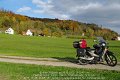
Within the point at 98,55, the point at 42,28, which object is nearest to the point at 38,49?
the point at 98,55

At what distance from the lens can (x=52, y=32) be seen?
587 feet

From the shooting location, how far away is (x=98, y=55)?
58.5ft

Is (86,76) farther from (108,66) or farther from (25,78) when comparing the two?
(108,66)

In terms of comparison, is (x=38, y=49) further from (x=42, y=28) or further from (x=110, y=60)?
(x=42, y=28)

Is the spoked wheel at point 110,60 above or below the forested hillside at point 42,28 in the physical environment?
below

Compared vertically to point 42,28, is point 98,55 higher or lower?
lower

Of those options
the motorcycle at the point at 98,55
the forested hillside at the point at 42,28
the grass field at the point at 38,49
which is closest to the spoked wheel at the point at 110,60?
the motorcycle at the point at 98,55

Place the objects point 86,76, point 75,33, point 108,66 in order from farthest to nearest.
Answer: point 75,33, point 108,66, point 86,76

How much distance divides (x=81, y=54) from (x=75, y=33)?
174641mm

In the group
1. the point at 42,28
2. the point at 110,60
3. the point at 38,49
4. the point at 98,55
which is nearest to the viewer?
the point at 110,60

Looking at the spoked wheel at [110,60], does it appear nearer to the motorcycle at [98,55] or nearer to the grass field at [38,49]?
the motorcycle at [98,55]

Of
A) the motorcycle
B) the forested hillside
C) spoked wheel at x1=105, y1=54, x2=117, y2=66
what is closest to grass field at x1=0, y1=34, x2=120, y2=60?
the motorcycle

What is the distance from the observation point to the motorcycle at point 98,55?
58.1 feet

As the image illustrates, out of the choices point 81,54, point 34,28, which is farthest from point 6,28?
point 81,54
